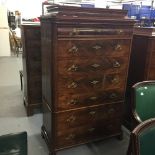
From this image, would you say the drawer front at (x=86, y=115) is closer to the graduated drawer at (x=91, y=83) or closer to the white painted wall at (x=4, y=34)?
the graduated drawer at (x=91, y=83)

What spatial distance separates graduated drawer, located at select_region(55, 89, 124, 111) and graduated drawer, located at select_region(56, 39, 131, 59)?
403mm

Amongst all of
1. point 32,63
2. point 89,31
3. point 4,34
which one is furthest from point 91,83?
point 4,34

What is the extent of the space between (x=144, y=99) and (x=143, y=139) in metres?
0.71

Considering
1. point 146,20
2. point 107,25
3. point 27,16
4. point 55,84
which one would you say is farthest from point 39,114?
point 27,16

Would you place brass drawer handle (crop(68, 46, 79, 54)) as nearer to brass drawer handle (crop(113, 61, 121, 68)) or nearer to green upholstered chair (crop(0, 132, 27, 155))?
brass drawer handle (crop(113, 61, 121, 68))

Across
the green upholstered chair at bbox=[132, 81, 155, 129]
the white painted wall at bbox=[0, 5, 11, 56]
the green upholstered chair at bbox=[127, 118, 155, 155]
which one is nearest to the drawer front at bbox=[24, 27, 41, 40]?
the green upholstered chair at bbox=[132, 81, 155, 129]

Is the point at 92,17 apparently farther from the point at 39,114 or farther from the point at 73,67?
the point at 39,114

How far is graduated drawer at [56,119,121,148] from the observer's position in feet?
6.88

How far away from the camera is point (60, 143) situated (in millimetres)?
2098

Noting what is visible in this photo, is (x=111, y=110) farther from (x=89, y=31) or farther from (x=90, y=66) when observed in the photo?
Result: (x=89, y=31)

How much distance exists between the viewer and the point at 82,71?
1.95 metres

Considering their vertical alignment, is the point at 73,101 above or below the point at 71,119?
above

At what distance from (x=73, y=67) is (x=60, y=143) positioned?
0.83 meters

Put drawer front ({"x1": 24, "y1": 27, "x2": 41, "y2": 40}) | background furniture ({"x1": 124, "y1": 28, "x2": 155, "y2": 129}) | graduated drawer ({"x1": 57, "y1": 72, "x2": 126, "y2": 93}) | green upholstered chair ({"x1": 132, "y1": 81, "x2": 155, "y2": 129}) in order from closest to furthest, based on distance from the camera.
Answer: green upholstered chair ({"x1": 132, "y1": 81, "x2": 155, "y2": 129}) < graduated drawer ({"x1": 57, "y1": 72, "x2": 126, "y2": 93}) < background furniture ({"x1": 124, "y1": 28, "x2": 155, "y2": 129}) < drawer front ({"x1": 24, "y1": 27, "x2": 41, "y2": 40})
